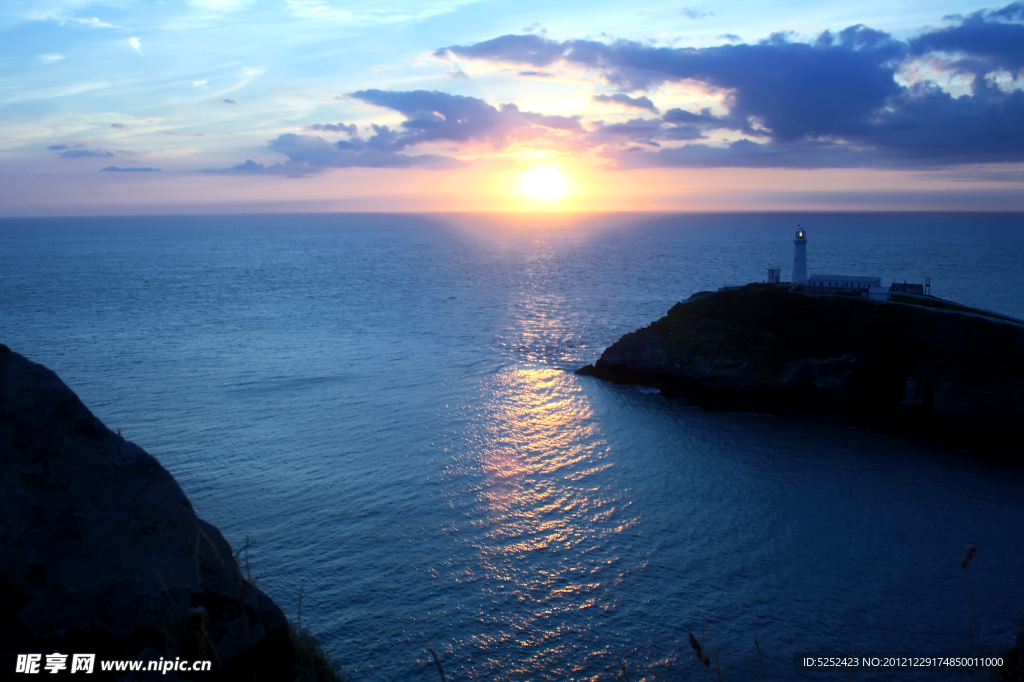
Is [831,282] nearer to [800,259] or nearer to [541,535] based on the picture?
[800,259]

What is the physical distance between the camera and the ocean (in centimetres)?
2042

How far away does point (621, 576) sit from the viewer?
77.0 ft

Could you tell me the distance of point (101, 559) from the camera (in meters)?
7.52

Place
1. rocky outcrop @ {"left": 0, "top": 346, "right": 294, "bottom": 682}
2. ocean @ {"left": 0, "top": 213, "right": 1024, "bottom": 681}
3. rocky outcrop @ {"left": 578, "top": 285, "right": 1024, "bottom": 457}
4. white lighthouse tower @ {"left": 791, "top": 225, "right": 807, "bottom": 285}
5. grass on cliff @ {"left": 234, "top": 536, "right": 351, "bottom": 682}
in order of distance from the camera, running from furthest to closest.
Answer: white lighthouse tower @ {"left": 791, "top": 225, "right": 807, "bottom": 285} < rocky outcrop @ {"left": 578, "top": 285, "right": 1024, "bottom": 457} < ocean @ {"left": 0, "top": 213, "right": 1024, "bottom": 681} < grass on cliff @ {"left": 234, "top": 536, "right": 351, "bottom": 682} < rocky outcrop @ {"left": 0, "top": 346, "right": 294, "bottom": 682}

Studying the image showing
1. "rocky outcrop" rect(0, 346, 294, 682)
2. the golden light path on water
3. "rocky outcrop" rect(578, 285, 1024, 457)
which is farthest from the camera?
"rocky outcrop" rect(578, 285, 1024, 457)

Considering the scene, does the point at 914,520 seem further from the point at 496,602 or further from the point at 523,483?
the point at 496,602

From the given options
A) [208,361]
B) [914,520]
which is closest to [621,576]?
[914,520]

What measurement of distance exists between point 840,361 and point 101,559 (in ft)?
152

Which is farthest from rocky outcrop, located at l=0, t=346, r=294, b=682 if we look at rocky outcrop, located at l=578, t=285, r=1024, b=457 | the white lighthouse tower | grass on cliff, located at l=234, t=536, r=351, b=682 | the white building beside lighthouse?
the white lighthouse tower

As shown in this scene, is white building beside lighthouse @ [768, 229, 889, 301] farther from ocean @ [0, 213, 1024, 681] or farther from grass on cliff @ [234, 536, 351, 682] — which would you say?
grass on cliff @ [234, 536, 351, 682]

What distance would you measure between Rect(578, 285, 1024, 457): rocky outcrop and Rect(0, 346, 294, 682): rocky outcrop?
41784 millimetres

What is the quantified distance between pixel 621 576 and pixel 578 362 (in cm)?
3285

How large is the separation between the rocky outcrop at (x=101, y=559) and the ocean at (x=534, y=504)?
5.64 meters

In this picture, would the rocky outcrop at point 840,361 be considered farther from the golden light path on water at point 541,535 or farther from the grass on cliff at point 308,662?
the grass on cliff at point 308,662
